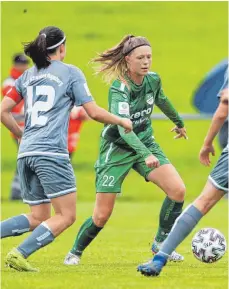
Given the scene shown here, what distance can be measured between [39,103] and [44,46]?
1.57 ft

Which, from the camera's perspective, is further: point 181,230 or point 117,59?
point 117,59

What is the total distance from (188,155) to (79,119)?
10180 mm

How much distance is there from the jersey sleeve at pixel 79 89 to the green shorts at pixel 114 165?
1.09 m

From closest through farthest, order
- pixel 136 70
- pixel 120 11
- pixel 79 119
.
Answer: pixel 136 70 < pixel 79 119 < pixel 120 11

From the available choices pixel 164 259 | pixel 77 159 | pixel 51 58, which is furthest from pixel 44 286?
pixel 77 159

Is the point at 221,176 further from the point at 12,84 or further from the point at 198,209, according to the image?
the point at 12,84

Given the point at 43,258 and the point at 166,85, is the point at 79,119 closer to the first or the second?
the point at 43,258

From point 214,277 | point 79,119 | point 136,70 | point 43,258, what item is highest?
point 136,70

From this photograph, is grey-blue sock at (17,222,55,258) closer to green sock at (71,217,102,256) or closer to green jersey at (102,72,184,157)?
green sock at (71,217,102,256)

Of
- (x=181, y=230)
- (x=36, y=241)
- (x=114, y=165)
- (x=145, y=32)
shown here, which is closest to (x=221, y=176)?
(x=181, y=230)

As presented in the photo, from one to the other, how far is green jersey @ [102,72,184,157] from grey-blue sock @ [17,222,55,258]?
3.73 ft

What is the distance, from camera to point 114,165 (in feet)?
31.1

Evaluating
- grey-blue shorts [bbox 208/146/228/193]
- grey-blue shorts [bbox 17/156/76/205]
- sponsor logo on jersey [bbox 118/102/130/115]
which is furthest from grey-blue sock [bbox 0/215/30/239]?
grey-blue shorts [bbox 208/146/228/193]

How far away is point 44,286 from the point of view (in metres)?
7.68
